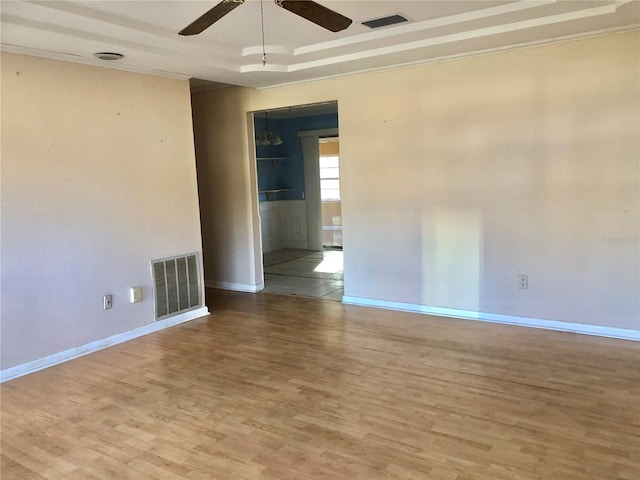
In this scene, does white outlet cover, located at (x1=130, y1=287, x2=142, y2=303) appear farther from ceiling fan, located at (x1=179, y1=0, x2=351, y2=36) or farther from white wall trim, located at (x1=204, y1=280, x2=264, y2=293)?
ceiling fan, located at (x1=179, y1=0, x2=351, y2=36)

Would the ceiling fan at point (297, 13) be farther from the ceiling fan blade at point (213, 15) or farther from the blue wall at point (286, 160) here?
the blue wall at point (286, 160)

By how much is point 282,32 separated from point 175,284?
8.36 ft

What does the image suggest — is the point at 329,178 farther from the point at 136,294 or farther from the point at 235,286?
the point at 136,294

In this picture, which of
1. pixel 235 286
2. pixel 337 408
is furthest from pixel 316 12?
pixel 235 286

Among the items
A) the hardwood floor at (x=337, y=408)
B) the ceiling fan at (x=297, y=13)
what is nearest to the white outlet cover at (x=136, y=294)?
Answer: the hardwood floor at (x=337, y=408)

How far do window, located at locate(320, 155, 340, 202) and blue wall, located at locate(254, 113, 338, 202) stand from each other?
510mm

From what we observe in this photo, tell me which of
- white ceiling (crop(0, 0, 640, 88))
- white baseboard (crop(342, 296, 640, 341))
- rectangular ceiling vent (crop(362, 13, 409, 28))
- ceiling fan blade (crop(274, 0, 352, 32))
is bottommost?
white baseboard (crop(342, 296, 640, 341))

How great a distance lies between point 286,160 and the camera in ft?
30.3

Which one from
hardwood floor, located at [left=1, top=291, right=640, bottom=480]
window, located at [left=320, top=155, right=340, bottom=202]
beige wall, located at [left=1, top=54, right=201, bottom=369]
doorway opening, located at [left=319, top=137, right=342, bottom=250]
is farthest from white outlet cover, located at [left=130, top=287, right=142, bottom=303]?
window, located at [left=320, top=155, right=340, bottom=202]

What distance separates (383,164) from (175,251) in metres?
2.23

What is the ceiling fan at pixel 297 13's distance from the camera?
2416 millimetres

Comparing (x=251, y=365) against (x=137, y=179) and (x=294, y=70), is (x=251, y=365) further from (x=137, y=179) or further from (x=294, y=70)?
(x=294, y=70)

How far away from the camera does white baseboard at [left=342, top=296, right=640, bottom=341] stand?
13.2ft

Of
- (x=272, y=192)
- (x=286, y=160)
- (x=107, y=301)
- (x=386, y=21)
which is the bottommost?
(x=107, y=301)
